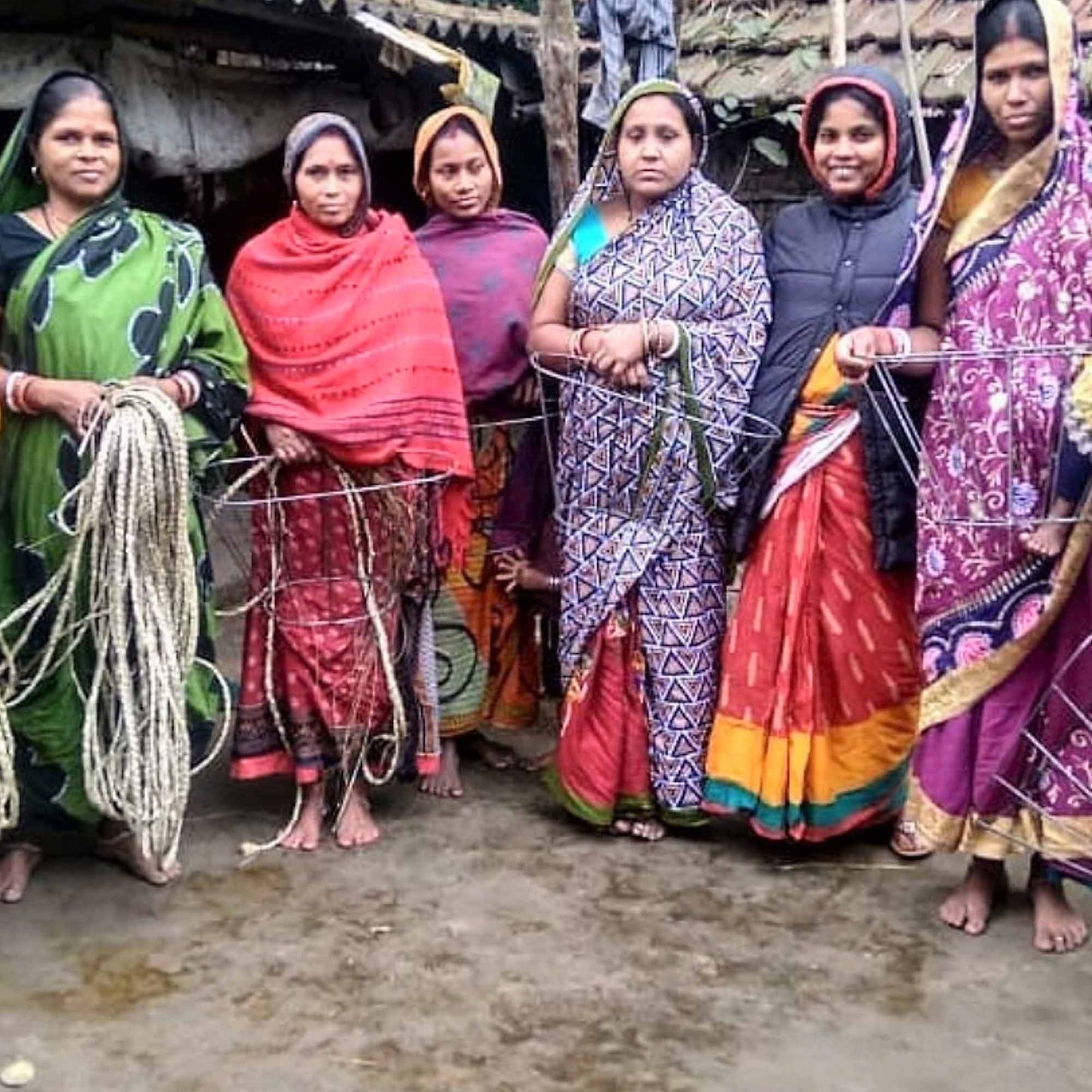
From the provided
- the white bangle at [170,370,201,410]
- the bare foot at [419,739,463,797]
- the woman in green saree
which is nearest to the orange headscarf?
the woman in green saree

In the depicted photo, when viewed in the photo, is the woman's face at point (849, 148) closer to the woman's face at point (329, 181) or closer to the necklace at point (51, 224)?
the woman's face at point (329, 181)

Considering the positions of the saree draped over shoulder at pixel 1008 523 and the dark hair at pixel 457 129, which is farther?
the dark hair at pixel 457 129

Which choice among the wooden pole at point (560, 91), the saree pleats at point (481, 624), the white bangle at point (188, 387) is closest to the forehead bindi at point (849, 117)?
the saree pleats at point (481, 624)

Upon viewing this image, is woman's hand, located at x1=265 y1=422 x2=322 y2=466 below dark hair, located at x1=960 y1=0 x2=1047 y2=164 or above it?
below

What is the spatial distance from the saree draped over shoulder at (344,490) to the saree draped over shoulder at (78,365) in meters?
0.20

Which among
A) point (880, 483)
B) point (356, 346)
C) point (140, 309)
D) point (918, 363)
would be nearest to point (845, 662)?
point (880, 483)

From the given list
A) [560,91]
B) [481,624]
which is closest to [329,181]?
[481,624]

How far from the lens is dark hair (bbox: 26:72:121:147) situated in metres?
3.40

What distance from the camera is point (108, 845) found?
3.83 meters

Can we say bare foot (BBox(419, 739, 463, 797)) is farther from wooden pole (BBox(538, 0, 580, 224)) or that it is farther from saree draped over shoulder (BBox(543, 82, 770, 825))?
wooden pole (BBox(538, 0, 580, 224))

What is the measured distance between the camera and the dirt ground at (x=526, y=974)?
2.92m

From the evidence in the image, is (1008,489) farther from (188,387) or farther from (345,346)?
(188,387)

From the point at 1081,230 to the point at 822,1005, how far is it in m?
1.60

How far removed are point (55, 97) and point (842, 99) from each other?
5.59ft
